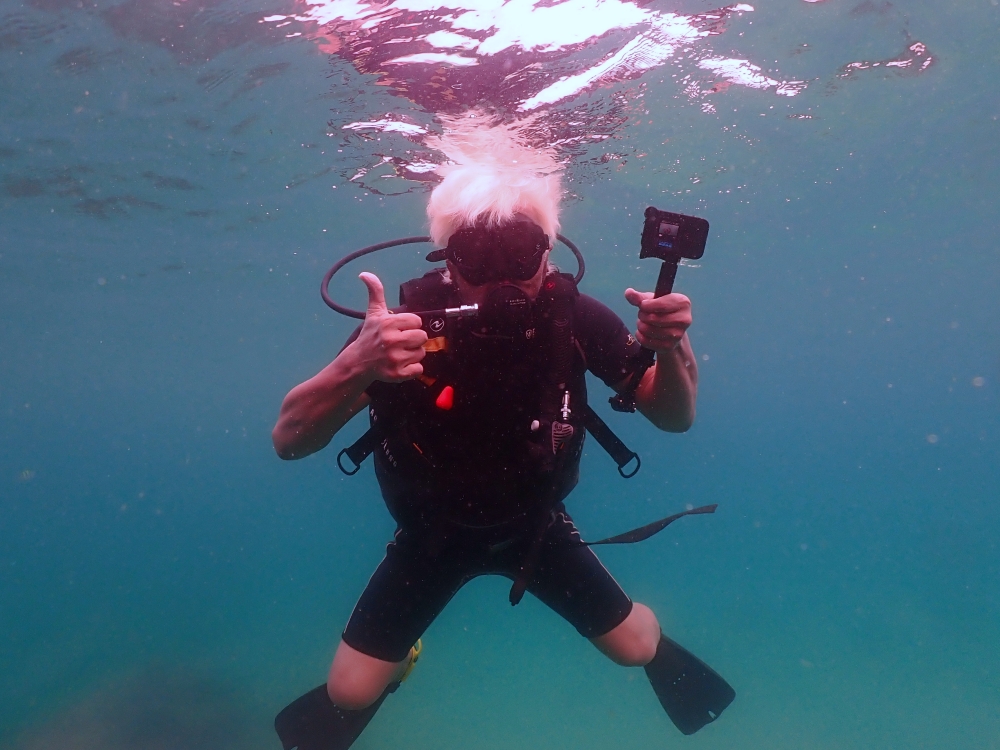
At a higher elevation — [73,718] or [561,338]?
[561,338]

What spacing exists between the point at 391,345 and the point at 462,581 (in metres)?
2.61

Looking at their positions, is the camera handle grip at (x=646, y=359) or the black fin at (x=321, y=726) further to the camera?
the black fin at (x=321, y=726)

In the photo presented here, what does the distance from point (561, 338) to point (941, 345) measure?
62.3m

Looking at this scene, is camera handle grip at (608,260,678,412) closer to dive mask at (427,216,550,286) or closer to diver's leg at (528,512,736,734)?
dive mask at (427,216,550,286)

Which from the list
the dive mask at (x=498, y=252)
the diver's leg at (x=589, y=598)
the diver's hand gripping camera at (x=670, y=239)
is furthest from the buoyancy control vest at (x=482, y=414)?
the diver's hand gripping camera at (x=670, y=239)

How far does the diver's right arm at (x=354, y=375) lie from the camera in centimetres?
274

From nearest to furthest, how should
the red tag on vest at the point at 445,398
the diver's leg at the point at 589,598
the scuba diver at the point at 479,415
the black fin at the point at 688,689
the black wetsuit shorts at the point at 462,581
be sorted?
the scuba diver at the point at 479,415, the red tag on vest at the point at 445,398, the black wetsuit shorts at the point at 462,581, the diver's leg at the point at 589,598, the black fin at the point at 688,689

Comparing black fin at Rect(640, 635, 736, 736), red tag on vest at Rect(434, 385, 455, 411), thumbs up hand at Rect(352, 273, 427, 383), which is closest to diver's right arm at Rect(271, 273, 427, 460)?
thumbs up hand at Rect(352, 273, 427, 383)

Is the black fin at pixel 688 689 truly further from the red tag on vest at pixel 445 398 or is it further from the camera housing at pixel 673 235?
the camera housing at pixel 673 235

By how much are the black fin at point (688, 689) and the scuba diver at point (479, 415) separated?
0.23 m

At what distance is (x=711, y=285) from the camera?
29.8m

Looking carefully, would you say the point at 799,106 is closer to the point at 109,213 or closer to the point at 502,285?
the point at 502,285

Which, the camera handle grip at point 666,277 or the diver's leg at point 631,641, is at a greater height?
the camera handle grip at point 666,277

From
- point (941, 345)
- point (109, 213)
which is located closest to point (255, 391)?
point (109, 213)
